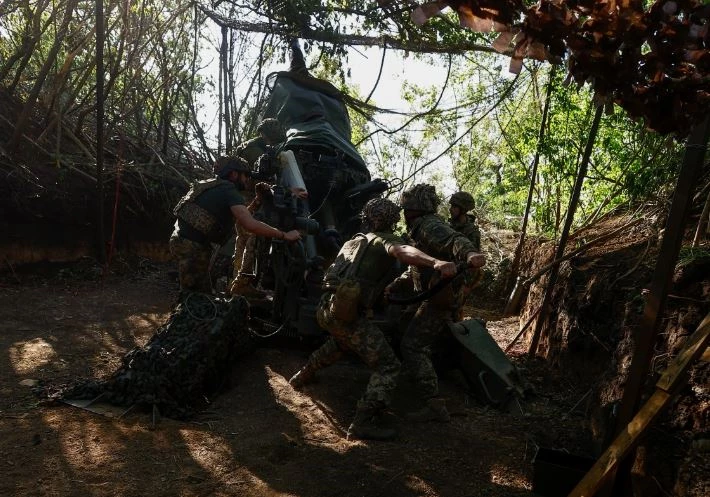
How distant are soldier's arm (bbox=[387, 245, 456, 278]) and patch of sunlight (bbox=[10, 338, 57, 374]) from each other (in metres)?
3.30

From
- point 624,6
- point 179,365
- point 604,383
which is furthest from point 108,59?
point 624,6

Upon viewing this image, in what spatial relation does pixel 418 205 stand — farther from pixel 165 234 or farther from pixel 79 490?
pixel 165 234

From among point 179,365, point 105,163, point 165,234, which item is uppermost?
point 105,163

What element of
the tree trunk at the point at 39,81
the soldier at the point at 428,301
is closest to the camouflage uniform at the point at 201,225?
the soldier at the point at 428,301

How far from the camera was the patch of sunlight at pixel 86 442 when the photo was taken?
3.48 metres

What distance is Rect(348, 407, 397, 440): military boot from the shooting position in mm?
4215

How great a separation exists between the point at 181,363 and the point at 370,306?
151cm

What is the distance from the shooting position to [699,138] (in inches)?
100

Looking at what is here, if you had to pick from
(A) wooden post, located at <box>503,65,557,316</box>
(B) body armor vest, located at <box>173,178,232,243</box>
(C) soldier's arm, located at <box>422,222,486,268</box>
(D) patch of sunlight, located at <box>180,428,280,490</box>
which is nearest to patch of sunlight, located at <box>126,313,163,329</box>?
(B) body armor vest, located at <box>173,178,232,243</box>

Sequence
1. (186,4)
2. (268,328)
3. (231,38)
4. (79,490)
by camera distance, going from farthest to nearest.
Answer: (231,38) < (186,4) < (268,328) < (79,490)

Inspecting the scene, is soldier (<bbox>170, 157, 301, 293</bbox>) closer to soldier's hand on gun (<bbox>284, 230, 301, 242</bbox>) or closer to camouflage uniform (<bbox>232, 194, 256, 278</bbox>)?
soldier's hand on gun (<bbox>284, 230, 301, 242</bbox>)

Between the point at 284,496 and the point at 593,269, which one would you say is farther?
the point at 593,269

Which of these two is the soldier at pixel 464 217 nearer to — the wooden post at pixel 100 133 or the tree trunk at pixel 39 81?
the wooden post at pixel 100 133

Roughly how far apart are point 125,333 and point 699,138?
5.76 metres
